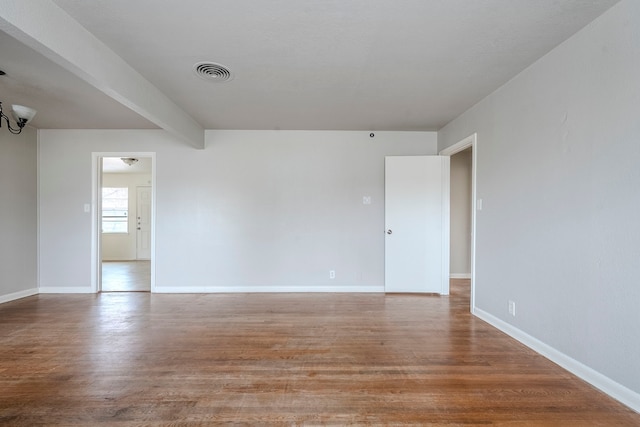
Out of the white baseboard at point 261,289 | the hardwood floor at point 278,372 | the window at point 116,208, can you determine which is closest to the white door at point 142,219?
the window at point 116,208

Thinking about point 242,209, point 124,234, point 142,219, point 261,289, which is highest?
point 242,209

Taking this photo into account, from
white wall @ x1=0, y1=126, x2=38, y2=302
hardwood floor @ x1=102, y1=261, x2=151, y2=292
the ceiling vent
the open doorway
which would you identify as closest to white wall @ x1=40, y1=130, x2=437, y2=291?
white wall @ x1=0, y1=126, x2=38, y2=302

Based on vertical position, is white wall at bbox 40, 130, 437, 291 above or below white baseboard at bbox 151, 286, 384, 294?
above

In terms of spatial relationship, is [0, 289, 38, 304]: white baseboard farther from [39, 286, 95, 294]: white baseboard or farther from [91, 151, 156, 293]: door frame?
[91, 151, 156, 293]: door frame

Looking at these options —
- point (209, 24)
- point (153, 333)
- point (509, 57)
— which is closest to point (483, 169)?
point (509, 57)

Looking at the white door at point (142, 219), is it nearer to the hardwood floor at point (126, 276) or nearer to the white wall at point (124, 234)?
the white wall at point (124, 234)

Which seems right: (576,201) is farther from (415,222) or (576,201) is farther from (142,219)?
(142,219)

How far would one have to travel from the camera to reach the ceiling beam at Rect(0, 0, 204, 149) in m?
1.58

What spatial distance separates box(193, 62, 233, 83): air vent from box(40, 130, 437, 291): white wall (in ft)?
5.70

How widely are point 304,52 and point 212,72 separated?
902mm

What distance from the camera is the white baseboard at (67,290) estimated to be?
4.43 meters

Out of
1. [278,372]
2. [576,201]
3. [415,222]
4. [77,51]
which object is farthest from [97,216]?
[576,201]

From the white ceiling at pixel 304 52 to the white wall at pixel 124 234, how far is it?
4.83 meters

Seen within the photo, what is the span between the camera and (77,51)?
1968 mm
